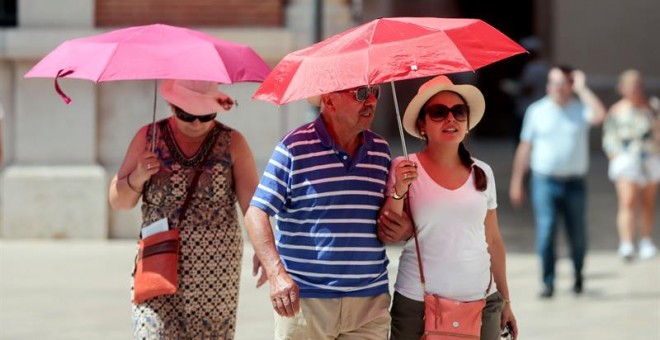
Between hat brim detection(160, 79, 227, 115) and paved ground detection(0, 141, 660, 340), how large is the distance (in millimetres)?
3499

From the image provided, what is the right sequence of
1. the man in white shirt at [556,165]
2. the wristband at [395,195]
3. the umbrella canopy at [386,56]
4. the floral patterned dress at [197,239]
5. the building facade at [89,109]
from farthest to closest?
1. the building facade at [89,109]
2. the man in white shirt at [556,165]
3. the floral patterned dress at [197,239]
4. the wristband at [395,195]
5. the umbrella canopy at [386,56]

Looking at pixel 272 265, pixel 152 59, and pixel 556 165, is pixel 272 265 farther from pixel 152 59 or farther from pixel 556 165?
pixel 556 165

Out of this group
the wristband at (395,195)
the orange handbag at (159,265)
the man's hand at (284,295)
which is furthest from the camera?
the orange handbag at (159,265)

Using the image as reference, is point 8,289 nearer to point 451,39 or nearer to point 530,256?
point 530,256

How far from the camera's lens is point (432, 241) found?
206 inches

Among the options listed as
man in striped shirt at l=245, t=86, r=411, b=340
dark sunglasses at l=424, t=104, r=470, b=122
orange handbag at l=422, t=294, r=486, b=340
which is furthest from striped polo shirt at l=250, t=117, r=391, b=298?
dark sunglasses at l=424, t=104, r=470, b=122

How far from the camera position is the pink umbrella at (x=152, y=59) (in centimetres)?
543

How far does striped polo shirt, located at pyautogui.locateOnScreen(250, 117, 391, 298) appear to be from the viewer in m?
5.09

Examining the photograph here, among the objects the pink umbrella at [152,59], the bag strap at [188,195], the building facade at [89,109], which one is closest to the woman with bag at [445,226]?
the pink umbrella at [152,59]

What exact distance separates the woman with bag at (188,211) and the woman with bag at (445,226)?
80cm

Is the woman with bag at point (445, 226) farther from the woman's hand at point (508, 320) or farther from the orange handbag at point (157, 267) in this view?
the orange handbag at point (157, 267)

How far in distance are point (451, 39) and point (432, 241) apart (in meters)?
0.81

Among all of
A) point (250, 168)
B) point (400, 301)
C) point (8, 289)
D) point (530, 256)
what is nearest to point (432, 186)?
point (400, 301)

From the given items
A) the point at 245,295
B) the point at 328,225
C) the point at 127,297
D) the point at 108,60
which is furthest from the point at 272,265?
the point at 245,295
